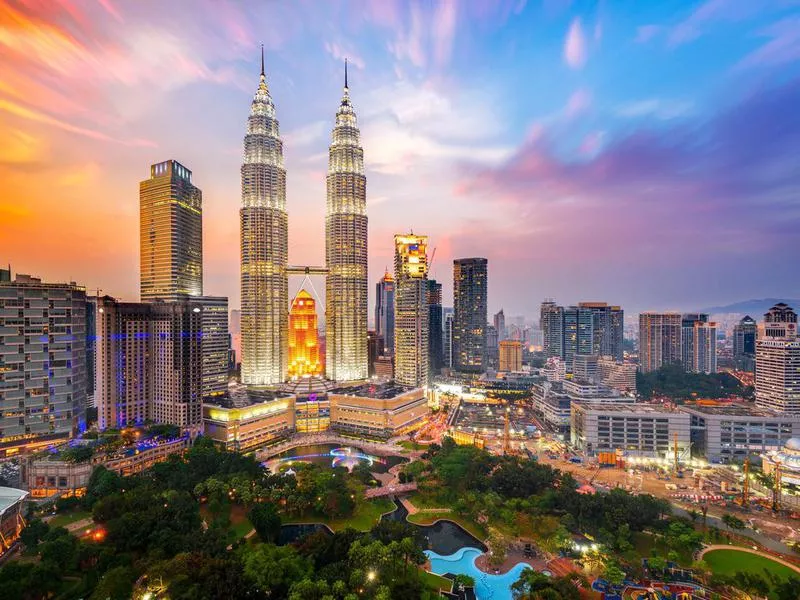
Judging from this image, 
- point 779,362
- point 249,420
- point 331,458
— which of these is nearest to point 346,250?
point 249,420

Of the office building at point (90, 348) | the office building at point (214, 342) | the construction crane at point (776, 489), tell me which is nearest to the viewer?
the construction crane at point (776, 489)

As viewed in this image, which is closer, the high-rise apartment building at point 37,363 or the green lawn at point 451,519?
the green lawn at point 451,519

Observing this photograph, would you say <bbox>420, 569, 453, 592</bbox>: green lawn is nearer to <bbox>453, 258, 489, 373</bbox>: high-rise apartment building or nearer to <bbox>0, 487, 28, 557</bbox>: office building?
<bbox>0, 487, 28, 557</bbox>: office building

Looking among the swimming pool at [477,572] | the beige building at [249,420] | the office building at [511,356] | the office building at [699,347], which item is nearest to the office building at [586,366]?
the office building at [511,356]

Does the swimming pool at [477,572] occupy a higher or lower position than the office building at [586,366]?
lower

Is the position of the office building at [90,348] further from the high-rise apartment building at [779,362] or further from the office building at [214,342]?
the high-rise apartment building at [779,362]

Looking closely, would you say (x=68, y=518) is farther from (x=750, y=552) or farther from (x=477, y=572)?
(x=750, y=552)

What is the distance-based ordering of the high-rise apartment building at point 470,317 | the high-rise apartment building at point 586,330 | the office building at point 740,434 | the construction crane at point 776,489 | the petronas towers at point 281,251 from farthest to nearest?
the high-rise apartment building at point 586,330, the high-rise apartment building at point 470,317, the petronas towers at point 281,251, the office building at point 740,434, the construction crane at point 776,489

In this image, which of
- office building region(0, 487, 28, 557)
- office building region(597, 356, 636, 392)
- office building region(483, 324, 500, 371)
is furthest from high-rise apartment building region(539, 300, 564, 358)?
office building region(0, 487, 28, 557)
